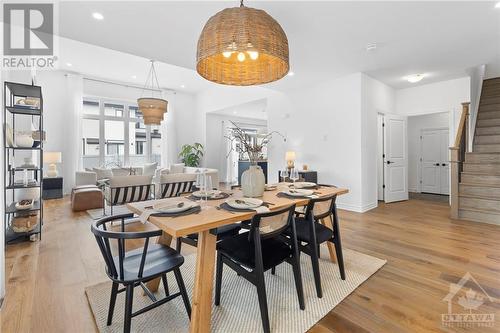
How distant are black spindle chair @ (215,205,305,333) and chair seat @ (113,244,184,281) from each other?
338mm

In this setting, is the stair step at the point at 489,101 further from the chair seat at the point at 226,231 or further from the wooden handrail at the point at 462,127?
the chair seat at the point at 226,231

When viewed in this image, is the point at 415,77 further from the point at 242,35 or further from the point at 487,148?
the point at 242,35

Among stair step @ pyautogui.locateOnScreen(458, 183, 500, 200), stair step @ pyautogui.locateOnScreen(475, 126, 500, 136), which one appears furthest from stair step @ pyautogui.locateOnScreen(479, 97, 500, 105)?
stair step @ pyautogui.locateOnScreen(458, 183, 500, 200)

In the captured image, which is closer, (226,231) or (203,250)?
(203,250)

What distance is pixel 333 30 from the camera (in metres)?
3.03

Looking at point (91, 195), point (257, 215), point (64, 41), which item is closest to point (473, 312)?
point (257, 215)

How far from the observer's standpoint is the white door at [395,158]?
17.9ft

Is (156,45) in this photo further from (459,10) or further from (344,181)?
(344,181)

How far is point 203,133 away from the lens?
906 centimetres

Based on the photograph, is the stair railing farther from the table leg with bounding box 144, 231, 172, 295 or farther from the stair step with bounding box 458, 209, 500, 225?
the table leg with bounding box 144, 231, 172, 295

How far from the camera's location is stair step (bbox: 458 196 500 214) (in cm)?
386

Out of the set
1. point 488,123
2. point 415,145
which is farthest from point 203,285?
point 415,145

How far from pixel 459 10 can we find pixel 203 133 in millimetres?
7592

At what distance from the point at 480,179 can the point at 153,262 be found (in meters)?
5.22
